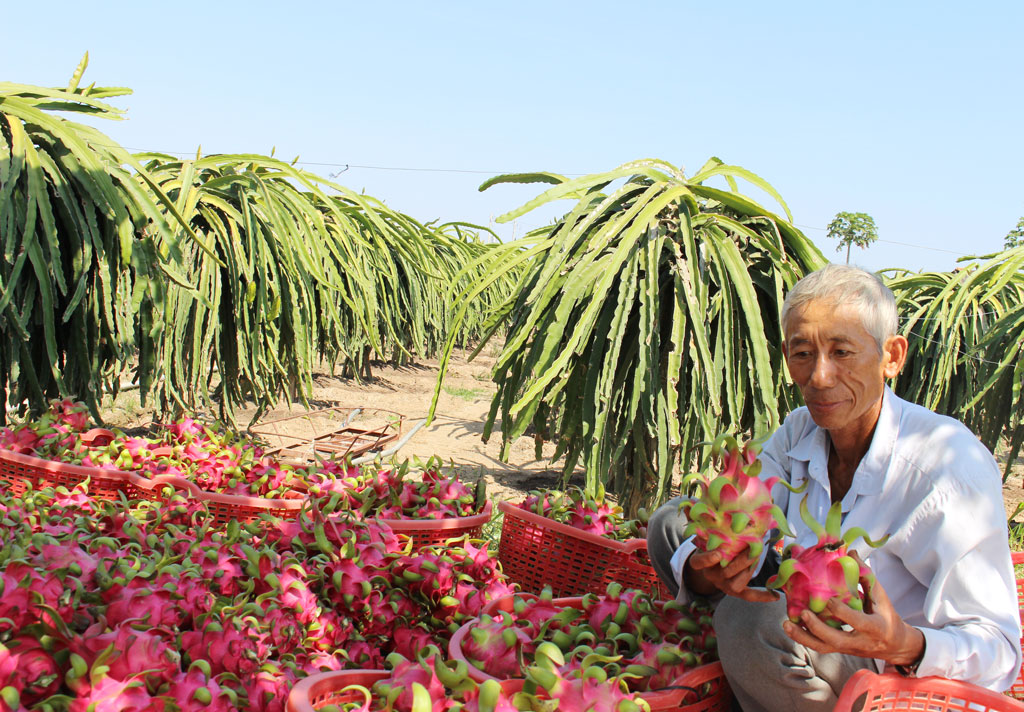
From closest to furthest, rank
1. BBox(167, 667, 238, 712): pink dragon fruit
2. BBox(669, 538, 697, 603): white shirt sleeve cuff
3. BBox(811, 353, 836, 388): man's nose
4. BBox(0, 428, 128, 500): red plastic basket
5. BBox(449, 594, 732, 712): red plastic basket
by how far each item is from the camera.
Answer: BBox(167, 667, 238, 712): pink dragon fruit → BBox(449, 594, 732, 712): red plastic basket → BBox(811, 353, 836, 388): man's nose → BBox(669, 538, 697, 603): white shirt sleeve cuff → BBox(0, 428, 128, 500): red plastic basket

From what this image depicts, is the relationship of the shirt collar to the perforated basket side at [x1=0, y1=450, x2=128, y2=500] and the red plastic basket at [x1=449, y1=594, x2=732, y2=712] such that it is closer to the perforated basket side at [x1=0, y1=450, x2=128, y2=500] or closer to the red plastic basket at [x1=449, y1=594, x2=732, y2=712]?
the red plastic basket at [x1=449, y1=594, x2=732, y2=712]

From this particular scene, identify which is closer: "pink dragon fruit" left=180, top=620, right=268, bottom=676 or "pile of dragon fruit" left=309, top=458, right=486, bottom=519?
"pink dragon fruit" left=180, top=620, right=268, bottom=676

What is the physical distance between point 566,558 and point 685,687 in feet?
2.59

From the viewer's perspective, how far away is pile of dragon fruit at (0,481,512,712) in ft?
3.63

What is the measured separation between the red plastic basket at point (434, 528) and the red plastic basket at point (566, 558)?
0.43 ft

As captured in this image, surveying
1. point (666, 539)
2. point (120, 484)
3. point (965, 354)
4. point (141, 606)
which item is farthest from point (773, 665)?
point (965, 354)

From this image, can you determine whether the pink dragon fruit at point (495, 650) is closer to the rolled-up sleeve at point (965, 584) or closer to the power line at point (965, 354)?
the rolled-up sleeve at point (965, 584)

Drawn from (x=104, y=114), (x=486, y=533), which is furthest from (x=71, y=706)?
(x=104, y=114)

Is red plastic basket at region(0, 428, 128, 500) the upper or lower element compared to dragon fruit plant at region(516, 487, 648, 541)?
lower

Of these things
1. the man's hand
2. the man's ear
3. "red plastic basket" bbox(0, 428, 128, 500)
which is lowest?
"red plastic basket" bbox(0, 428, 128, 500)

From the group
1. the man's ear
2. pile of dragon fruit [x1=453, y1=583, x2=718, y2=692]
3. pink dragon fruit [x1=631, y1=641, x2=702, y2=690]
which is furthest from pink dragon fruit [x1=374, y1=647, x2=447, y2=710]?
the man's ear

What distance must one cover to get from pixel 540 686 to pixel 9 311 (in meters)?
2.55

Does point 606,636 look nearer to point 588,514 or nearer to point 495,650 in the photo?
point 495,650

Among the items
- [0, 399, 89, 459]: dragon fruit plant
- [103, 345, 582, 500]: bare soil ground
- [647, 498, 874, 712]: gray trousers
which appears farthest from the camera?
[103, 345, 582, 500]: bare soil ground
